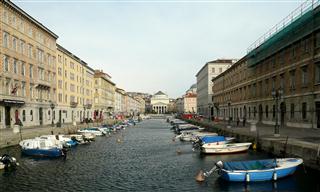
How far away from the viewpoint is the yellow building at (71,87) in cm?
8725

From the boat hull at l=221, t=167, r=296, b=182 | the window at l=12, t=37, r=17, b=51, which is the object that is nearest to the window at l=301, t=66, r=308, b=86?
the boat hull at l=221, t=167, r=296, b=182

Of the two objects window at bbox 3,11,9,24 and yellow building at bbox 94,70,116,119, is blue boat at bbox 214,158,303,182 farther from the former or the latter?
yellow building at bbox 94,70,116,119

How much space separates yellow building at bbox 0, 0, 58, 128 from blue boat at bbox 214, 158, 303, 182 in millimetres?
42059

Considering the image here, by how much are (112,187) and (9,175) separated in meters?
9.50

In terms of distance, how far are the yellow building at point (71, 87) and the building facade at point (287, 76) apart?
4557 centimetres

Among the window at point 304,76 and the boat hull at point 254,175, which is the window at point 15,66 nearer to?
the window at point 304,76

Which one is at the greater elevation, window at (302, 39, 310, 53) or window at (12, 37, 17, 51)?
window at (12, 37, 17, 51)

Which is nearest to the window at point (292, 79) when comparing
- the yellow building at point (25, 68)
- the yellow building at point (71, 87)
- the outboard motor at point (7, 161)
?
the outboard motor at point (7, 161)

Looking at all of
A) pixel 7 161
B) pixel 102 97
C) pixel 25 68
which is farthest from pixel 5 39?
pixel 102 97

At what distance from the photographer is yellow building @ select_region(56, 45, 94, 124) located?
87250 mm

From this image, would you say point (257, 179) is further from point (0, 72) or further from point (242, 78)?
point (242, 78)

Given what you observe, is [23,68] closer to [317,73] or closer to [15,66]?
[15,66]

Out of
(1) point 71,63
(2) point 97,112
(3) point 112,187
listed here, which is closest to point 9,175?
(3) point 112,187

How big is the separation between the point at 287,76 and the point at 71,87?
6346 centimetres
